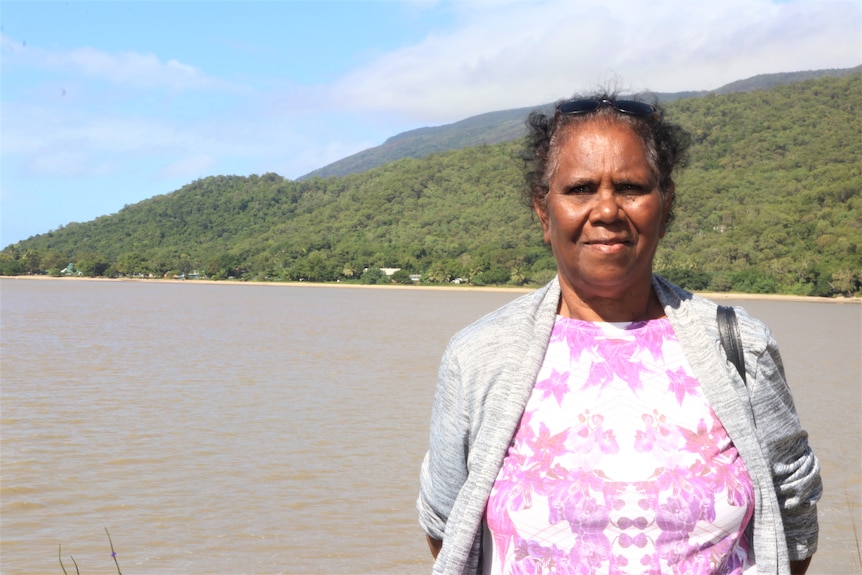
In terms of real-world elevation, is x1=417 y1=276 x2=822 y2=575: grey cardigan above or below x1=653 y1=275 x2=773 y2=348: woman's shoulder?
below

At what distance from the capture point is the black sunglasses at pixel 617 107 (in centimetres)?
164

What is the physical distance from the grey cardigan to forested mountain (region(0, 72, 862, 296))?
2832 centimetres

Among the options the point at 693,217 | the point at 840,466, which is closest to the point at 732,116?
the point at 693,217

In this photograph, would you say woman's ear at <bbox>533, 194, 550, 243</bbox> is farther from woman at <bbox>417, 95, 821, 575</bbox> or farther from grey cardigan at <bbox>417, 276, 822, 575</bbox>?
grey cardigan at <bbox>417, 276, 822, 575</bbox>

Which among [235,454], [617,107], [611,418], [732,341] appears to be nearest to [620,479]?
[611,418]

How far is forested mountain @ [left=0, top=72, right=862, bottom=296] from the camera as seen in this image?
48.8 meters

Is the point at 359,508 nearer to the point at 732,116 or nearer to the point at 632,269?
the point at 632,269

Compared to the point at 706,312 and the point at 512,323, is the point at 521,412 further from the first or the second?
the point at 706,312

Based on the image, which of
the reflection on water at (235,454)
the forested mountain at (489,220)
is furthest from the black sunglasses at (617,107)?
the forested mountain at (489,220)

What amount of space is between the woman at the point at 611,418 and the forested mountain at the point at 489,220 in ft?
92.7

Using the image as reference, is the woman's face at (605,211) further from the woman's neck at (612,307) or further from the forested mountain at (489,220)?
the forested mountain at (489,220)

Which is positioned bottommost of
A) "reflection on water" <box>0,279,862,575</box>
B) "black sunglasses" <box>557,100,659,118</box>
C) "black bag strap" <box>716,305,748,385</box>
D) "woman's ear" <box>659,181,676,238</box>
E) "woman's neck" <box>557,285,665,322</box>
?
"reflection on water" <box>0,279,862,575</box>

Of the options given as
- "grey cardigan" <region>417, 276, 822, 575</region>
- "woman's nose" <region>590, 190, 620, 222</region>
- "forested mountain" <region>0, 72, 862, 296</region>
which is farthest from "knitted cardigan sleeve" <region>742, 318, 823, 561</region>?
"forested mountain" <region>0, 72, 862, 296</region>

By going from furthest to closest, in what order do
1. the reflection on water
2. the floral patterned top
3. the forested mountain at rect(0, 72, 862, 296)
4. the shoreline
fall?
the forested mountain at rect(0, 72, 862, 296) < the shoreline < the reflection on water < the floral patterned top
